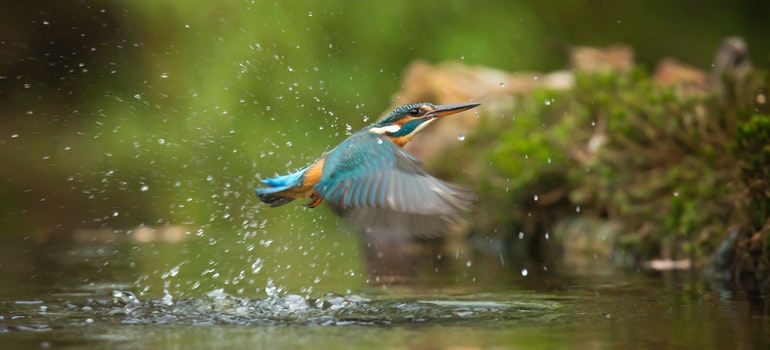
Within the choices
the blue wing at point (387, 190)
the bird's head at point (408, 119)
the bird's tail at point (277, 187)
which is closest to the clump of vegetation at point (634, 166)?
the bird's head at point (408, 119)

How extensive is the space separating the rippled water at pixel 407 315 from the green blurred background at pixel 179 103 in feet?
21.6

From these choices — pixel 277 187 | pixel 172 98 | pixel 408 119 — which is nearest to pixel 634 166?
pixel 408 119

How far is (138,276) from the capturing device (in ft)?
27.9

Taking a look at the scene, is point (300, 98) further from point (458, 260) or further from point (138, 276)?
point (138, 276)

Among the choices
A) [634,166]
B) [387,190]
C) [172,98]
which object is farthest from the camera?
[172,98]

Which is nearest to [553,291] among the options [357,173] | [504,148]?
[357,173]

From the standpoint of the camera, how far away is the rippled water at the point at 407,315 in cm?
499

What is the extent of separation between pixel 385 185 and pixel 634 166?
4222 mm

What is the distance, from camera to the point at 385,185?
579 cm

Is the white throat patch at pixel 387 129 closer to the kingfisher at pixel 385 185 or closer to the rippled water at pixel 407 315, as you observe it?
the kingfisher at pixel 385 185

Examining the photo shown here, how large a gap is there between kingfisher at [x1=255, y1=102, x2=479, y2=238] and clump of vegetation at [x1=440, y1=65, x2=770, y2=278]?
7.78 ft

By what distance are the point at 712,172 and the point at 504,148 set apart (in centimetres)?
289

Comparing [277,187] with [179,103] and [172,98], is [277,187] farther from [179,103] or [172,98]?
[172,98]

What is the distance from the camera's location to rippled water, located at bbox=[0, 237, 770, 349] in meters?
4.99
